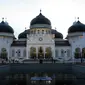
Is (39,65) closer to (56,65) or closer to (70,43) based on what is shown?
(56,65)

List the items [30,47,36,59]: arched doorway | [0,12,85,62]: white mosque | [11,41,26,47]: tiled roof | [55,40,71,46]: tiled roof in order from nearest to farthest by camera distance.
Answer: [30,47,36,59]: arched doorway
[0,12,85,62]: white mosque
[55,40,71,46]: tiled roof
[11,41,26,47]: tiled roof

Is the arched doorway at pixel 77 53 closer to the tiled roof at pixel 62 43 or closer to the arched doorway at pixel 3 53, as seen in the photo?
the tiled roof at pixel 62 43

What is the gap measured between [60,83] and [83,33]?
41.4 m

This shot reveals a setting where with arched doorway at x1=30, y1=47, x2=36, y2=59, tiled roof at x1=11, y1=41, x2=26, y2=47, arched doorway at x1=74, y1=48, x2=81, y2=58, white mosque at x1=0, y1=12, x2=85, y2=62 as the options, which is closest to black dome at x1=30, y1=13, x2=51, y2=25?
white mosque at x1=0, y1=12, x2=85, y2=62

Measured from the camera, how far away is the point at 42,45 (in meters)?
63.2

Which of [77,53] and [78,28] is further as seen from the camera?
[78,28]

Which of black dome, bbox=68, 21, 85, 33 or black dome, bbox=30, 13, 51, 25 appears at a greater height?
black dome, bbox=30, 13, 51, 25

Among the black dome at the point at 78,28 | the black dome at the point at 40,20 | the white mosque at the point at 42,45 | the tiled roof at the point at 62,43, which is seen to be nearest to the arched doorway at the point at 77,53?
the white mosque at the point at 42,45

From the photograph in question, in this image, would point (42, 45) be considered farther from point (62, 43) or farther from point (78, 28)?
point (78, 28)

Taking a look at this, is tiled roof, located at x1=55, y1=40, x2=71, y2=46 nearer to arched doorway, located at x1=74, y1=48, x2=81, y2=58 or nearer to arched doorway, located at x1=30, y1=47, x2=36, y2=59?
arched doorway, located at x1=74, y1=48, x2=81, y2=58

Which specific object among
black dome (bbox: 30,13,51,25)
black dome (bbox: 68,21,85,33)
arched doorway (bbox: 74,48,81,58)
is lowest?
arched doorway (bbox: 74,48,81,58)

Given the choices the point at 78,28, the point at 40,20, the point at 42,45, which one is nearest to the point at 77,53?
the point at 78,28

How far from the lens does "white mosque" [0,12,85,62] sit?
207 ft

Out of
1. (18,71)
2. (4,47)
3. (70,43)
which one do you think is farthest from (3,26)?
(18,71)
